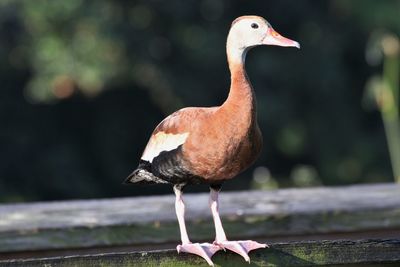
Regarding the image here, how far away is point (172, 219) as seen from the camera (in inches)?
147

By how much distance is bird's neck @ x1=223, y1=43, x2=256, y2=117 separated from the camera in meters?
2.76

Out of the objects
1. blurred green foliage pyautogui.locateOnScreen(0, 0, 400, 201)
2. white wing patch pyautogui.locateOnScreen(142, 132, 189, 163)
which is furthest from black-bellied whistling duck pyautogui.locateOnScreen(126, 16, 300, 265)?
blurred green foliage pyautogui.locateOnScreen(0, 0, 400, 201)

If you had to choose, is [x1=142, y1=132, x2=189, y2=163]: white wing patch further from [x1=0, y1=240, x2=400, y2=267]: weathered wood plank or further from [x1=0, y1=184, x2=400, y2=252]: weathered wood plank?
[x1=0, y1=184, x2=400, y2=252]: weathered wood plank

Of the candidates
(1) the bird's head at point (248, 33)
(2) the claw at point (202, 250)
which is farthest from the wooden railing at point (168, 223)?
(1) the bird's head at point (248, 33)

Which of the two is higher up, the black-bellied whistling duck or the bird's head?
the bird's head

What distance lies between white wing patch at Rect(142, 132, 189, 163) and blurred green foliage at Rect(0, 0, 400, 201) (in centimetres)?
848

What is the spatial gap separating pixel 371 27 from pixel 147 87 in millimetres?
2858

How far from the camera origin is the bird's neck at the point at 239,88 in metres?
2.76

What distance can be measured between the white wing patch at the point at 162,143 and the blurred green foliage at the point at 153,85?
8478mm

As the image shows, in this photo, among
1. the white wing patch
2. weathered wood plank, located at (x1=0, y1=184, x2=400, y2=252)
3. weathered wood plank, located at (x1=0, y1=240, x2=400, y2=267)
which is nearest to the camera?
weathered wood plank, located at (x1=0, y1=240, x2=400, y2=267)

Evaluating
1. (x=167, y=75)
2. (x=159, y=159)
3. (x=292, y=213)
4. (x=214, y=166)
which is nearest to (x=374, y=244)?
(x=214, y=166)

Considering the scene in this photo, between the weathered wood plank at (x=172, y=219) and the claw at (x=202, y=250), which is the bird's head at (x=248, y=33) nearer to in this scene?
the claw at (x=202, y=250)

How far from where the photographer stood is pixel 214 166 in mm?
2764

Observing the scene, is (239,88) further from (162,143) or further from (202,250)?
(202,250)
